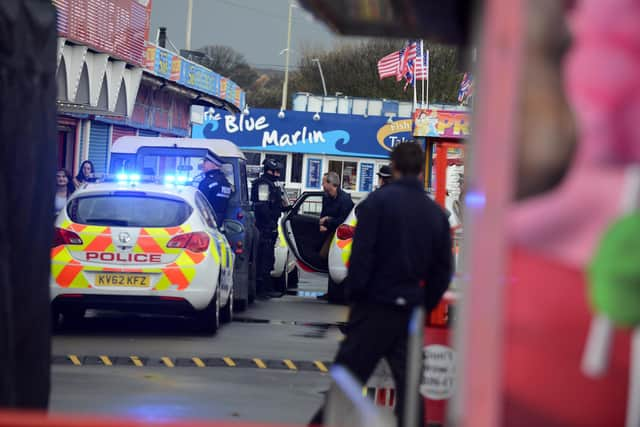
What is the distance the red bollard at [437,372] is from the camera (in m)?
7.91

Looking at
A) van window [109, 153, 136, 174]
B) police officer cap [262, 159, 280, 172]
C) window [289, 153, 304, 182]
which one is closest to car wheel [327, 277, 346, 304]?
police officer cap [262, 159, 280, 172]

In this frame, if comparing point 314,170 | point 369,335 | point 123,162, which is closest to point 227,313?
point 123,162

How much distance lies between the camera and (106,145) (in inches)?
1385

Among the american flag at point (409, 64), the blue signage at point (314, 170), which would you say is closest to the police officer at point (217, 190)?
the american flag at point (409, 64)

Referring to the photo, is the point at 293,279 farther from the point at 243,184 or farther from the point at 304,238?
the point at 243,184

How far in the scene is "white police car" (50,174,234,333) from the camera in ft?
43.0

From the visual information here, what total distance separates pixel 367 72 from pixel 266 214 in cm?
5839

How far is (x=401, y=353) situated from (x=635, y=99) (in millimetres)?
4265

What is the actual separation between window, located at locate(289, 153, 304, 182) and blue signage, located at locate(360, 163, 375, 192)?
2.66 m

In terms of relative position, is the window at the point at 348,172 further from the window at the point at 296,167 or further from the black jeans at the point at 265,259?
the black jeans at the point at 265,259

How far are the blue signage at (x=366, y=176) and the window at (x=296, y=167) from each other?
266 centimetres

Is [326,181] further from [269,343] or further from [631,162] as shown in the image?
[631,162]

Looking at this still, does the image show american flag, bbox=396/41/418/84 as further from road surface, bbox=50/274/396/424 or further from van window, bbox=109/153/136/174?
road surface, bbox=50/274/396/424

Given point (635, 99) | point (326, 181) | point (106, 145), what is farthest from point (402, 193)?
point (106, 145)
